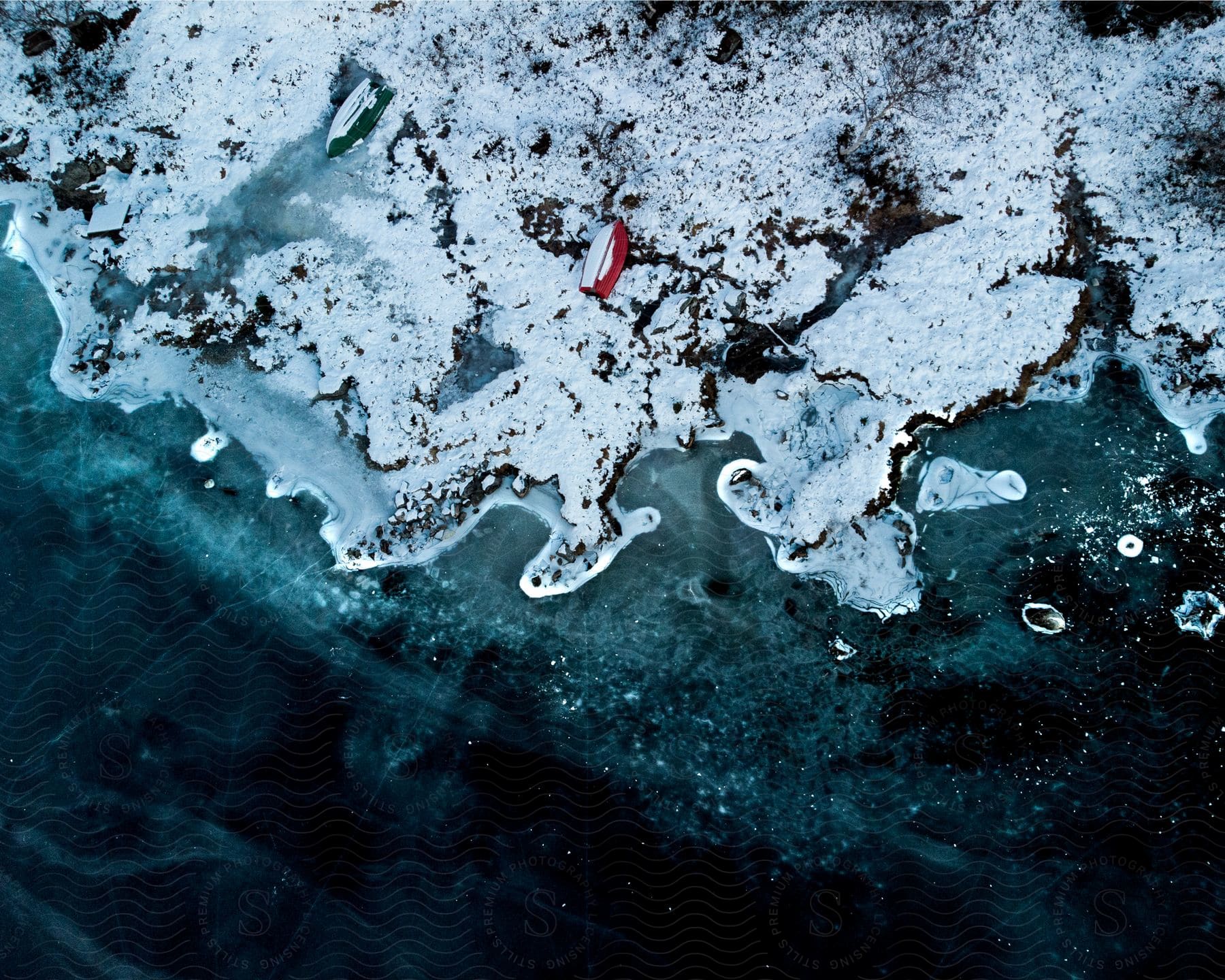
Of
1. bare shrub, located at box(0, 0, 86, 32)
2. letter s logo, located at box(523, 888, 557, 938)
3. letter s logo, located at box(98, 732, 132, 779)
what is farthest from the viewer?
bare shrub, located at box(0, 0, 86, 32)

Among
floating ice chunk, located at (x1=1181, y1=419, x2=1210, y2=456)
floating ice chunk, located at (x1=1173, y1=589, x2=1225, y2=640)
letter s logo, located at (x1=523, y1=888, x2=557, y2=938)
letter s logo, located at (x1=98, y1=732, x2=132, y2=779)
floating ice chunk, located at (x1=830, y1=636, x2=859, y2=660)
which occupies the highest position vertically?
floating ice chunk, located at (x1=1181, y1=419, x2=1210, y2=456)

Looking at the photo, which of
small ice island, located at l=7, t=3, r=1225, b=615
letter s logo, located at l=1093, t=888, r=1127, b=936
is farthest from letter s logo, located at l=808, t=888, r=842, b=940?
small ice island, located at l=7, t=3, r=1225, b=615

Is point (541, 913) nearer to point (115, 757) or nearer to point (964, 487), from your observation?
point (115, 757)

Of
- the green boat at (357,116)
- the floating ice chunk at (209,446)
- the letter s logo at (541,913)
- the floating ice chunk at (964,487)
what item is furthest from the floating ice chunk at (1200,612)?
the floating ice chunk at (209,446)

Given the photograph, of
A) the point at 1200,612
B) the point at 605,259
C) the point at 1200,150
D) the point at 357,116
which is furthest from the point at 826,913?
the point at 357,116

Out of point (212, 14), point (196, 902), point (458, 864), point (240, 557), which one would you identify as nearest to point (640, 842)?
point (458, 864)

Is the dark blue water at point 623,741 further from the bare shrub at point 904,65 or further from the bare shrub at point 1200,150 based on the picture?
the bare shrub at point 904,65

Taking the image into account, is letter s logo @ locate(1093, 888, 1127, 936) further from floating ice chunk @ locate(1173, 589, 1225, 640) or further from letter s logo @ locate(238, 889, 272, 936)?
letter s logo @ locate(238, 889, 272, 936)
